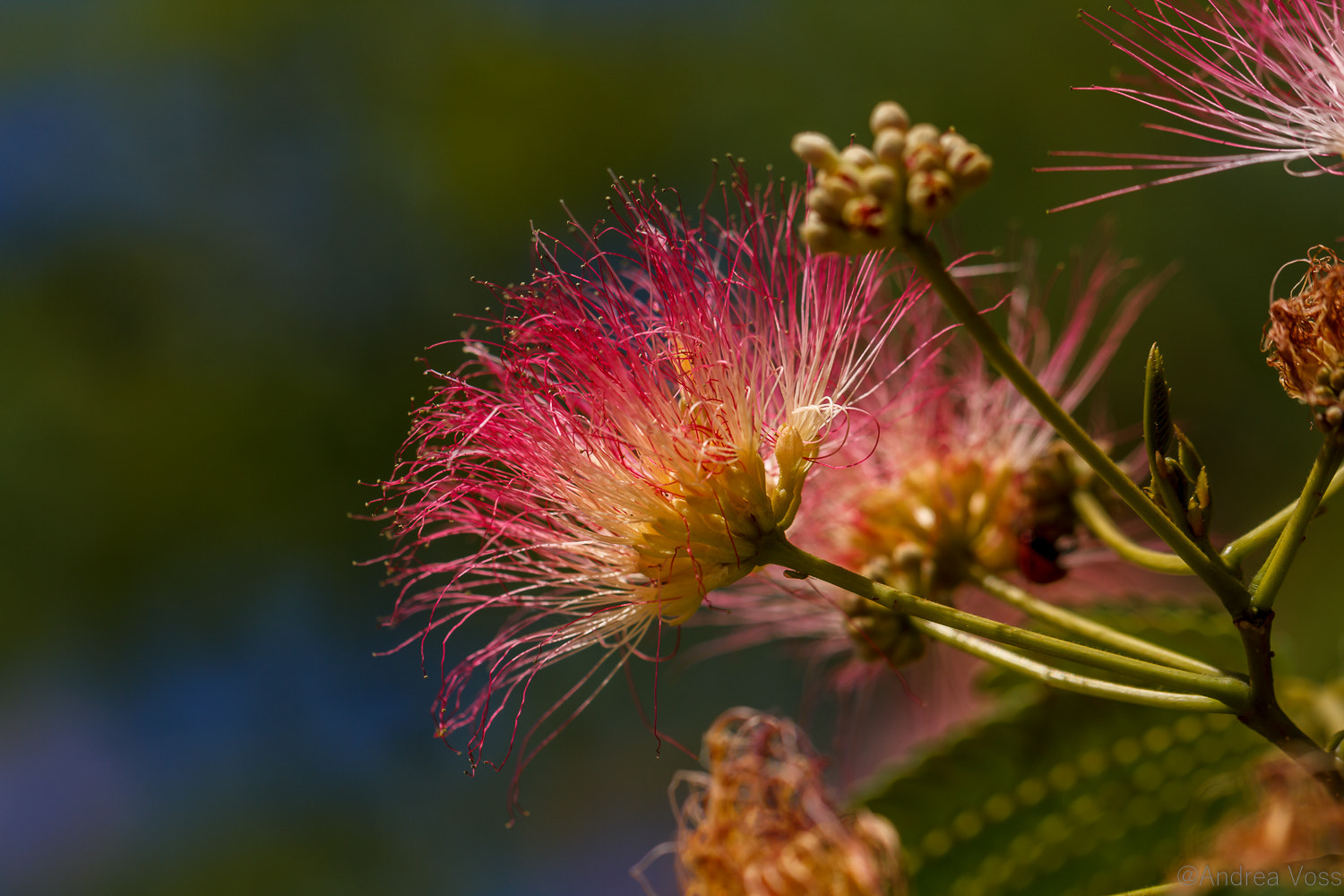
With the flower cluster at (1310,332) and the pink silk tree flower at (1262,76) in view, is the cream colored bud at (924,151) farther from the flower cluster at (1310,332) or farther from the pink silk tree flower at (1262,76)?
the flower cluster at (1310,332)

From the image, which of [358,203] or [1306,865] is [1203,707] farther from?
[358,203]

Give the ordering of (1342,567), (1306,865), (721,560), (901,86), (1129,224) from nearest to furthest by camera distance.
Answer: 1. (1306,865)
2. (721,560)
3. (1342,567)
4. (1129,224)
5. (901,86)

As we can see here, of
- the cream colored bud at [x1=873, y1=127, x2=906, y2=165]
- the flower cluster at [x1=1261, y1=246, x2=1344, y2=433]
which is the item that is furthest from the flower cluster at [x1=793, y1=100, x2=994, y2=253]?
the flower cluster at [x1=1261, y1=246, x2=1344, y2=433]

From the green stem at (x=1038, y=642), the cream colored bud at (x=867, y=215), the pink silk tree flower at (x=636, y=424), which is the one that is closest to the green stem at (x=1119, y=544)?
the green stem at (x=1038, y=642)

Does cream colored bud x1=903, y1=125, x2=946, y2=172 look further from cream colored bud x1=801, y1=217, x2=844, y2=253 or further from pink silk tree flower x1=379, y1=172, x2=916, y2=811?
pink silk tree flower x1=379, y1=172, x2=916, y2=811

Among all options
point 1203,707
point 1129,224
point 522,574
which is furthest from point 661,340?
point 1129,224

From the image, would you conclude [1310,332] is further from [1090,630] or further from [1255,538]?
[1090,630]

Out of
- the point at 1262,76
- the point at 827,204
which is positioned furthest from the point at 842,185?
the point at 1262,76
